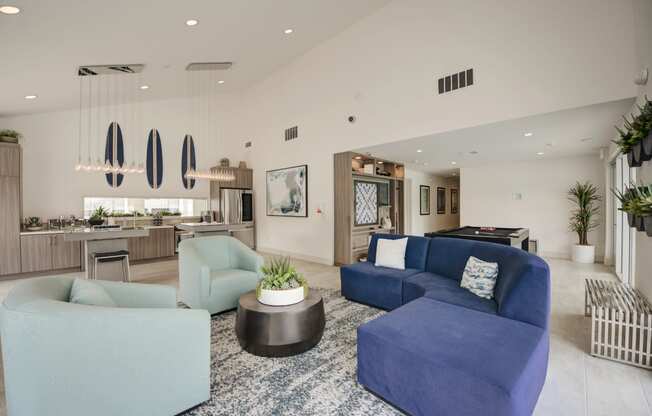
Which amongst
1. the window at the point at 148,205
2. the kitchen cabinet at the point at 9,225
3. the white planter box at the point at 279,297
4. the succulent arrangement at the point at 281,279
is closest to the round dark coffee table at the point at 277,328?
the white planter box at the point at 279,297

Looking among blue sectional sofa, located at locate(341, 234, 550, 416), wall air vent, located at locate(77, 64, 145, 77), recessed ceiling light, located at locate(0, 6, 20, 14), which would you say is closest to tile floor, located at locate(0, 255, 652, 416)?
blue sectional sofa, located at locate(341, 234, 550, 416)

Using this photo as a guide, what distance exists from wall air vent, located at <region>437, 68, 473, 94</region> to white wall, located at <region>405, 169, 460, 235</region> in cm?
433

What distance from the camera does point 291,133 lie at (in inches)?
295

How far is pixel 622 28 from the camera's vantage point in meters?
3.31

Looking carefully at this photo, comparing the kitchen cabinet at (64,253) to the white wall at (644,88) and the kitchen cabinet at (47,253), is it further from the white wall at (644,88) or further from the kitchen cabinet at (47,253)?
the white wall at (644,88)

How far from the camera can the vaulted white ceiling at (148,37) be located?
319 centimetres

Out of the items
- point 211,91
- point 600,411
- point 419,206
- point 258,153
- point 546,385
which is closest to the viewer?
point 600,411

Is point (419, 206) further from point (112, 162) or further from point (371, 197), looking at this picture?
point (112, 162)

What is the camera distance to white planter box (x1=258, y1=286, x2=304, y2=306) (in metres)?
2.64

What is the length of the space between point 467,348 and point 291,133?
21.4 feet

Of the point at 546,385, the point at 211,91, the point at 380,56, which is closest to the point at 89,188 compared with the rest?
the point at 211,91

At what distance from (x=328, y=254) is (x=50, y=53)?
5.41 m

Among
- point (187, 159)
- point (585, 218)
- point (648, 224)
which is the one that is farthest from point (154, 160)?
point (585, 218)

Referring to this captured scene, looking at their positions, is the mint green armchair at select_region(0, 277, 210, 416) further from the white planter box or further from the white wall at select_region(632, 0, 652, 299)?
the white wall at select_region(632, 0, 652, 299)
